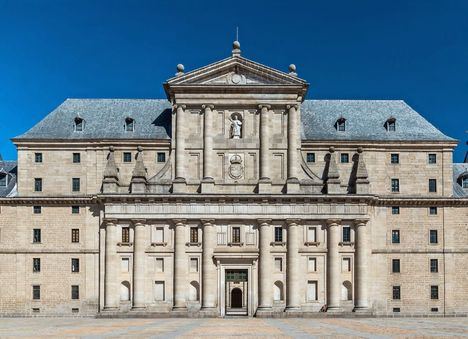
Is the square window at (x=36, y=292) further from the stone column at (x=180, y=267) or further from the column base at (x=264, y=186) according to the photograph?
the column base at (x=264, y=186)

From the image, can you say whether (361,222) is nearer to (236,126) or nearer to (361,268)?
(361,268)

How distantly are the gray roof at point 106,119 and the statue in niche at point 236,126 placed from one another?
6.45m

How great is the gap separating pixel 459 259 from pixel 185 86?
97.9 ft

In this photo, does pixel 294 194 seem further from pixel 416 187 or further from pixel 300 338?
pixel 300 338

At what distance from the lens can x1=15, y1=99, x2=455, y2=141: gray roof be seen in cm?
6681

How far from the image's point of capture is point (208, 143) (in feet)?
209

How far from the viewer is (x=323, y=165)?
66.0 m

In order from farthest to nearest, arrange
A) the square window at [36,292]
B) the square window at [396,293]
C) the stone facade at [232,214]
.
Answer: the square window at [396,293] < the square window at [36,292] < the stone facade at [232,214]

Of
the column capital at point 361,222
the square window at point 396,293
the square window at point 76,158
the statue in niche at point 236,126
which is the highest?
the statue in niche at point 236,126

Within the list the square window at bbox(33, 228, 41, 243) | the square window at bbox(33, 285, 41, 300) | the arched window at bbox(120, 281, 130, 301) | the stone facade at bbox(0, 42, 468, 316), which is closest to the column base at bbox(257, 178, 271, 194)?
the stone facade at bbox(0, 42, 468, 316)

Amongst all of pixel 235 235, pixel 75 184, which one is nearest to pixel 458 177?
pixel 235 235

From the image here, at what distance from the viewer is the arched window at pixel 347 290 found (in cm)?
6291

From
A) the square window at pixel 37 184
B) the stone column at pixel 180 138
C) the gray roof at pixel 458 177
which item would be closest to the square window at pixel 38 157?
the square window at pixel 37 184

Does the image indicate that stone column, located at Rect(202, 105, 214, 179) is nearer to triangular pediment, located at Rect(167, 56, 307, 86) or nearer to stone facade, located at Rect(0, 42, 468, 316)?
stone facade, located at Rect(0, 42, 468, 316)
